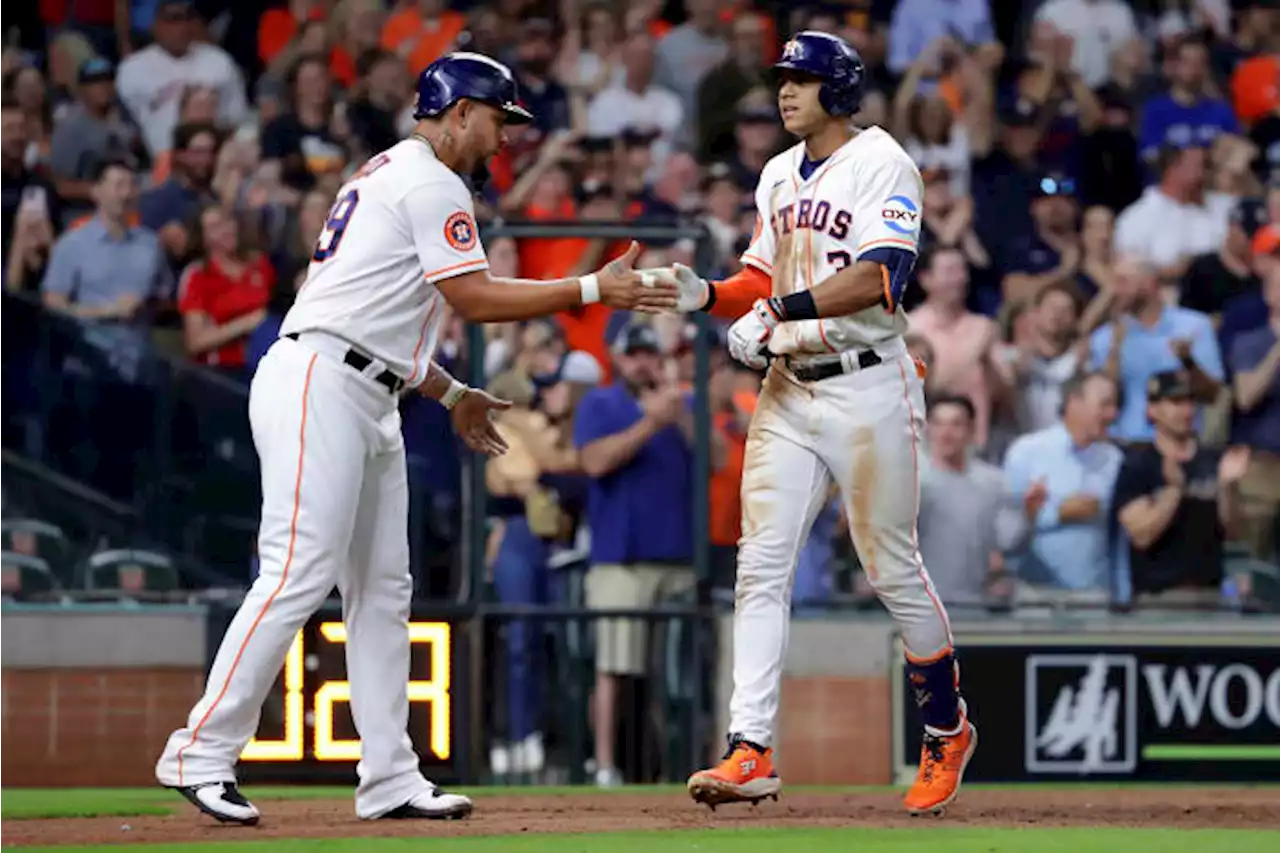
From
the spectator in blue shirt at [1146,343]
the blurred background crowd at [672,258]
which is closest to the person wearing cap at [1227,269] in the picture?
the blurred background crowd at [672,258]

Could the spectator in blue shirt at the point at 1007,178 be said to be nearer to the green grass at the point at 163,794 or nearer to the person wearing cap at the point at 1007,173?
the person wearing cap at the point at 1007,173

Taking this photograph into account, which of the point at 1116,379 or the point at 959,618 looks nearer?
the point at 959,618

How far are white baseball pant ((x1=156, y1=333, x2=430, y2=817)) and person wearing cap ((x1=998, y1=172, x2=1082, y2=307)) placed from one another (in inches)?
239

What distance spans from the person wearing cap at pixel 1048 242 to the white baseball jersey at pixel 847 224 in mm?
5260

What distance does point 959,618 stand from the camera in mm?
9969

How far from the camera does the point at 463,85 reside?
23.4ft

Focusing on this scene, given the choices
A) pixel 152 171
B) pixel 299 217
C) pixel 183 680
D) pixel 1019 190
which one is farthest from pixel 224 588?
pixel 1019 190

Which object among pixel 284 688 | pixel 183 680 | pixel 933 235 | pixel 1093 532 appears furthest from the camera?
pixel 933 235

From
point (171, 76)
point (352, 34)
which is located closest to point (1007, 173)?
point (352, 34)

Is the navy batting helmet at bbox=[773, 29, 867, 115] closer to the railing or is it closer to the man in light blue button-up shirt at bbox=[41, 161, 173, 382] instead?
the railing

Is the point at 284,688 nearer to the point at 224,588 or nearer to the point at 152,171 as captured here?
the point at 224,588

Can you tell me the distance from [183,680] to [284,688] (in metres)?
0.84

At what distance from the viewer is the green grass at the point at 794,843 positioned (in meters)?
6.30

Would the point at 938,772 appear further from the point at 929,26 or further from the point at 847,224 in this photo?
the point at 929,26
